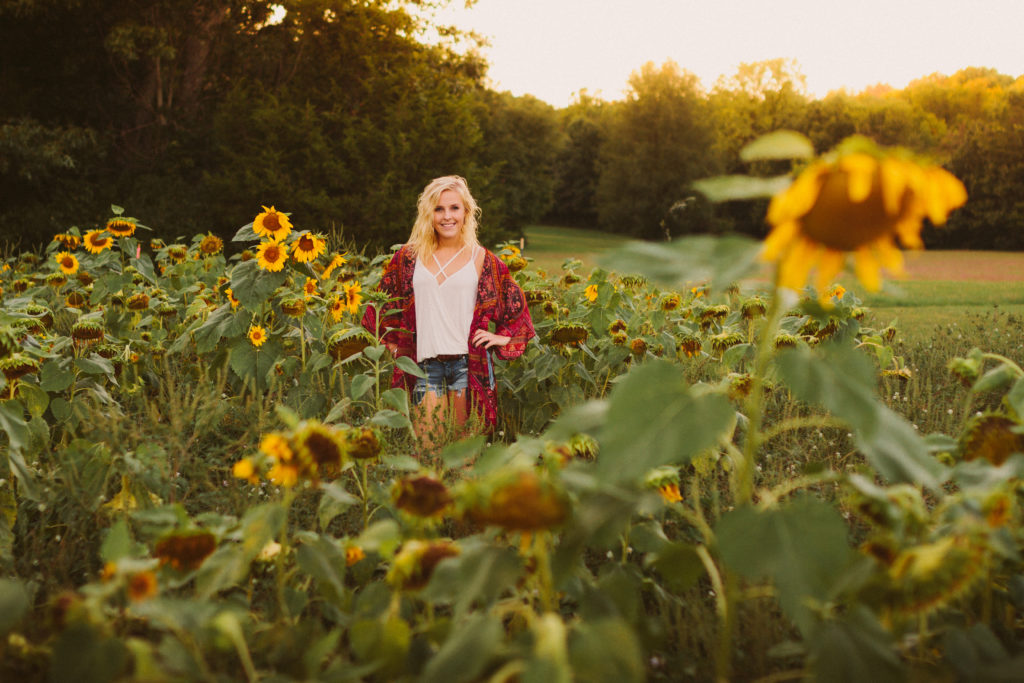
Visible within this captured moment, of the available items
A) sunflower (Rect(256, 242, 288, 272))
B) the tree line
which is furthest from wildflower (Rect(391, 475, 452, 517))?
the tree line

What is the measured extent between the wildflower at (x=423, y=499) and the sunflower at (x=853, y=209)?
556 millimetres

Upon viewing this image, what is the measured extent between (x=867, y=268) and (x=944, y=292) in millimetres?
12318

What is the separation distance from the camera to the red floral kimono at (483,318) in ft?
11.9

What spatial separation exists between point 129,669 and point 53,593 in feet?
2.81

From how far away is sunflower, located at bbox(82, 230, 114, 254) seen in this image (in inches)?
160

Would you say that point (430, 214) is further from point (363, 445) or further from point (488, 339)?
point (363, 445)

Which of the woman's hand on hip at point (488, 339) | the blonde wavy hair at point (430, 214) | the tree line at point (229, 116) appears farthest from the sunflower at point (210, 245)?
the tree line at point (229, 116)

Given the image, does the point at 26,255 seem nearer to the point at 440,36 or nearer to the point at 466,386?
the point at 466,386

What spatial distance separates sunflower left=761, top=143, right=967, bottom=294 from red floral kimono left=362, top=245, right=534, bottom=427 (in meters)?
2.74

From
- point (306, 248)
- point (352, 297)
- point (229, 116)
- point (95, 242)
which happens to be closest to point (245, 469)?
point (306, 248)

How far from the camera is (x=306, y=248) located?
9.62 feet

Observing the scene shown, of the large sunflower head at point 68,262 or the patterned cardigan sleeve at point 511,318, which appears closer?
the patterned cardigan sleeve at point 511,318

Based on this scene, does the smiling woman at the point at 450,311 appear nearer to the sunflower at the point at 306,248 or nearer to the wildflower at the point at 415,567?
the sunflower at the point at 306,248

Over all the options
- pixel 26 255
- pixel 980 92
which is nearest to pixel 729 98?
pixel 980 92
